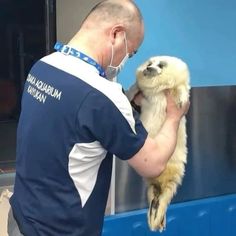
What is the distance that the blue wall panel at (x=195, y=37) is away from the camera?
4.46 feet

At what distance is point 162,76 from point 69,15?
526 mm

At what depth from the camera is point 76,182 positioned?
0.98 m

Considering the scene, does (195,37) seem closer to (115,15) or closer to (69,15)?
(69,15)

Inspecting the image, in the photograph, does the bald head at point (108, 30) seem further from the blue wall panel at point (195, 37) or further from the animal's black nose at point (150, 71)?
the blue wall panel at point (195, 37)

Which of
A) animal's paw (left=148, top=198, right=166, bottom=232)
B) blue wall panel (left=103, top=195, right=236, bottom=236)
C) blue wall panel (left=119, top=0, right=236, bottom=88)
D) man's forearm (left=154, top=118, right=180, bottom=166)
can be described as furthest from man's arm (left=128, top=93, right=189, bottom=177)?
blue wall panel (left=103, top=195, right=236, bottom=236)

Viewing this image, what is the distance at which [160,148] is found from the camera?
3.24 ft

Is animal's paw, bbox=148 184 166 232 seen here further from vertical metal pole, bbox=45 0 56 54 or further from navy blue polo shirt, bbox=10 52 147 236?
vertical metal pole, bbox=45 0 56 54

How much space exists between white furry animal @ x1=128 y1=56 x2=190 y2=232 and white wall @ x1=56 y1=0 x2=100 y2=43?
0.42 metres

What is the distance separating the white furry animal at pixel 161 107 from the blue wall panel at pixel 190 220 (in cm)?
32

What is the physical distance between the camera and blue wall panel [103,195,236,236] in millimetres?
1427

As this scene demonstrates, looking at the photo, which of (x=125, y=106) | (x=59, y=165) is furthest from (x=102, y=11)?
(x=59, y=165)

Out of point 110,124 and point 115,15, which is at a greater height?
point 115,15

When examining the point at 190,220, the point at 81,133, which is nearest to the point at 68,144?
the point at 81,133

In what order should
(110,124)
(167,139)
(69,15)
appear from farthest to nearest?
(69,15) < (167,139) < (110,124)
